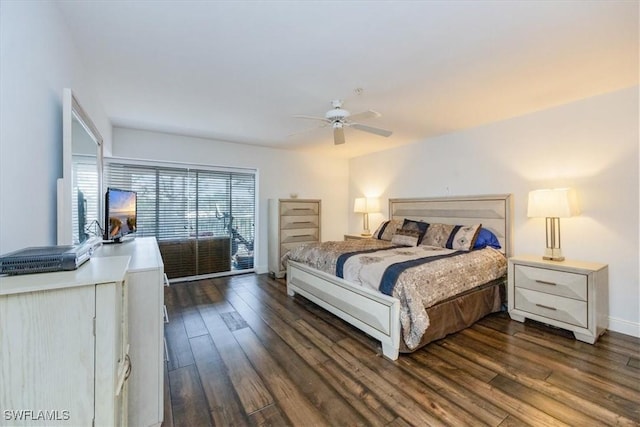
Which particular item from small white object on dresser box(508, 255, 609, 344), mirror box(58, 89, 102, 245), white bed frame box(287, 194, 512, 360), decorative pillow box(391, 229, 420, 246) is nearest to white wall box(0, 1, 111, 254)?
mirror box(58, 89, 102, 245)

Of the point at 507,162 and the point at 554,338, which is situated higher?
the point at 507,162

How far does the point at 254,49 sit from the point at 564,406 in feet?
10.5

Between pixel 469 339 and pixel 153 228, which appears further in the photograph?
pixel 153 228

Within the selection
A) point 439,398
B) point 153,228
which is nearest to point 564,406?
point 439,398

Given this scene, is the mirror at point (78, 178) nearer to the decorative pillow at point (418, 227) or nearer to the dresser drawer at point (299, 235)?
the dresser drawer at point (299, 235)

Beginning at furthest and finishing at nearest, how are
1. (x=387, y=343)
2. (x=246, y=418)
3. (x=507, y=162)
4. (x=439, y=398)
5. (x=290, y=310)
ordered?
(x=507, y=162) < (x=290, y=310) < (x=387, y=343) < (x=439, y=398) < (x=246, y=418)

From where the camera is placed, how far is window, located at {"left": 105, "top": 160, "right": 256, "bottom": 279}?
172 inches

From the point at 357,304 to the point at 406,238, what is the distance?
1660mm

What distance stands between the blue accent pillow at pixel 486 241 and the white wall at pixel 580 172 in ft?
0.72

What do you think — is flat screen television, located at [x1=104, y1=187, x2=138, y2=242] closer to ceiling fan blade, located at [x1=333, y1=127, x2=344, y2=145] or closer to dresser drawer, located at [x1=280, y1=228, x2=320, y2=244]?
ceiling fan blade, located at [x1=333, y1=127, x2=344, y2=145]

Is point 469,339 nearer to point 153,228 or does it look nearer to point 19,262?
point 19,262

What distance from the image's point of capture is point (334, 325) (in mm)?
2971

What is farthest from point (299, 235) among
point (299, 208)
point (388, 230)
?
point (388, 230)

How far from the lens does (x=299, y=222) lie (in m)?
5.22
